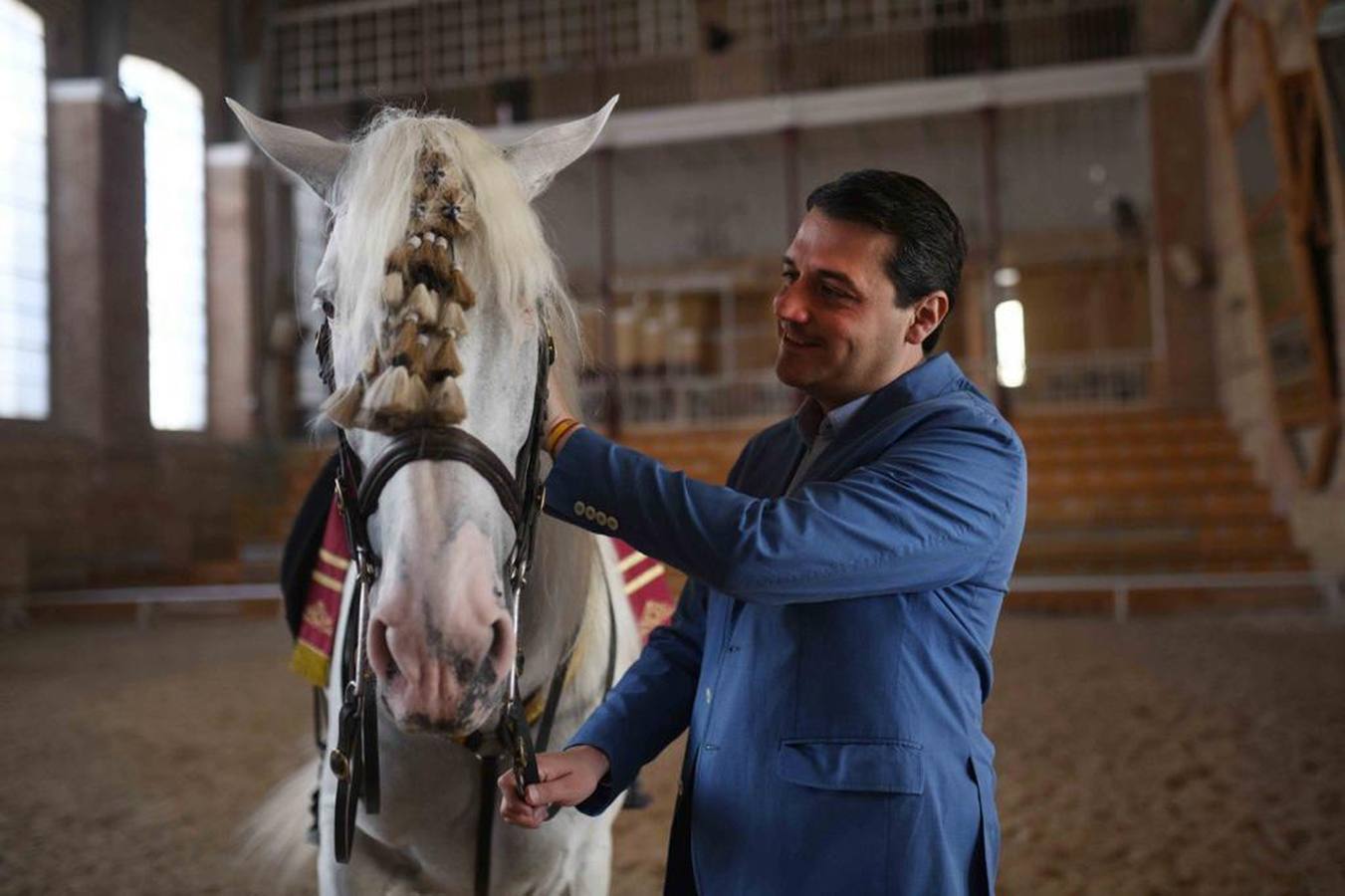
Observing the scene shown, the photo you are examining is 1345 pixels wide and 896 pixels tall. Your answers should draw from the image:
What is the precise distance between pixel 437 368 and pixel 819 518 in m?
0.36

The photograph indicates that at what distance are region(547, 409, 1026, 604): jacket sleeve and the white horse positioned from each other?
107 millimetres

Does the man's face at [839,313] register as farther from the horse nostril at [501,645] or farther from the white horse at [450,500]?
the horse nostril at [501,645]

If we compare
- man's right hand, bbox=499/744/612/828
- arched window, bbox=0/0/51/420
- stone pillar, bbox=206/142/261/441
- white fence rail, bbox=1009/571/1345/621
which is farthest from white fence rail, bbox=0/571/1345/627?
man's right hand, bbox=499/744/612/828

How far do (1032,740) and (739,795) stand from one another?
11.4 feet

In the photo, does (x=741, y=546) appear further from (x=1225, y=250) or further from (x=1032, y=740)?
(x=1225, y=250)

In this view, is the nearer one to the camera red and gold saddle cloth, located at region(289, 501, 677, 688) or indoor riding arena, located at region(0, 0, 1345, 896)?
indoor riding arena, located at region(0, 0, 1345, 896)

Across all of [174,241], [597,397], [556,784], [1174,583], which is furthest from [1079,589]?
[174,241]

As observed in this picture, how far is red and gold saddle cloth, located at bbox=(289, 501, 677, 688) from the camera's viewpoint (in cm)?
178

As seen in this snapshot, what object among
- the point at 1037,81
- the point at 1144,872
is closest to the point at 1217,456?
the point at 1037,81

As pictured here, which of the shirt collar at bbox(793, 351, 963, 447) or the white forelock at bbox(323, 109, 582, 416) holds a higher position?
the white forelock at bbox(323, 109, 582, 416)

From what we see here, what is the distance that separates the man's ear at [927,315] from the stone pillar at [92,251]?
9.91 meters

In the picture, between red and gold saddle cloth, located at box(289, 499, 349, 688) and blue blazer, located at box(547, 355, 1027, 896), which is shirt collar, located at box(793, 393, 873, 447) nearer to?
blue blazer, located at box(547, 355, 1027, 896)

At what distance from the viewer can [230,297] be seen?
11328 millimetres

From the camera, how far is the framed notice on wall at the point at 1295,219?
6805 millimetres
